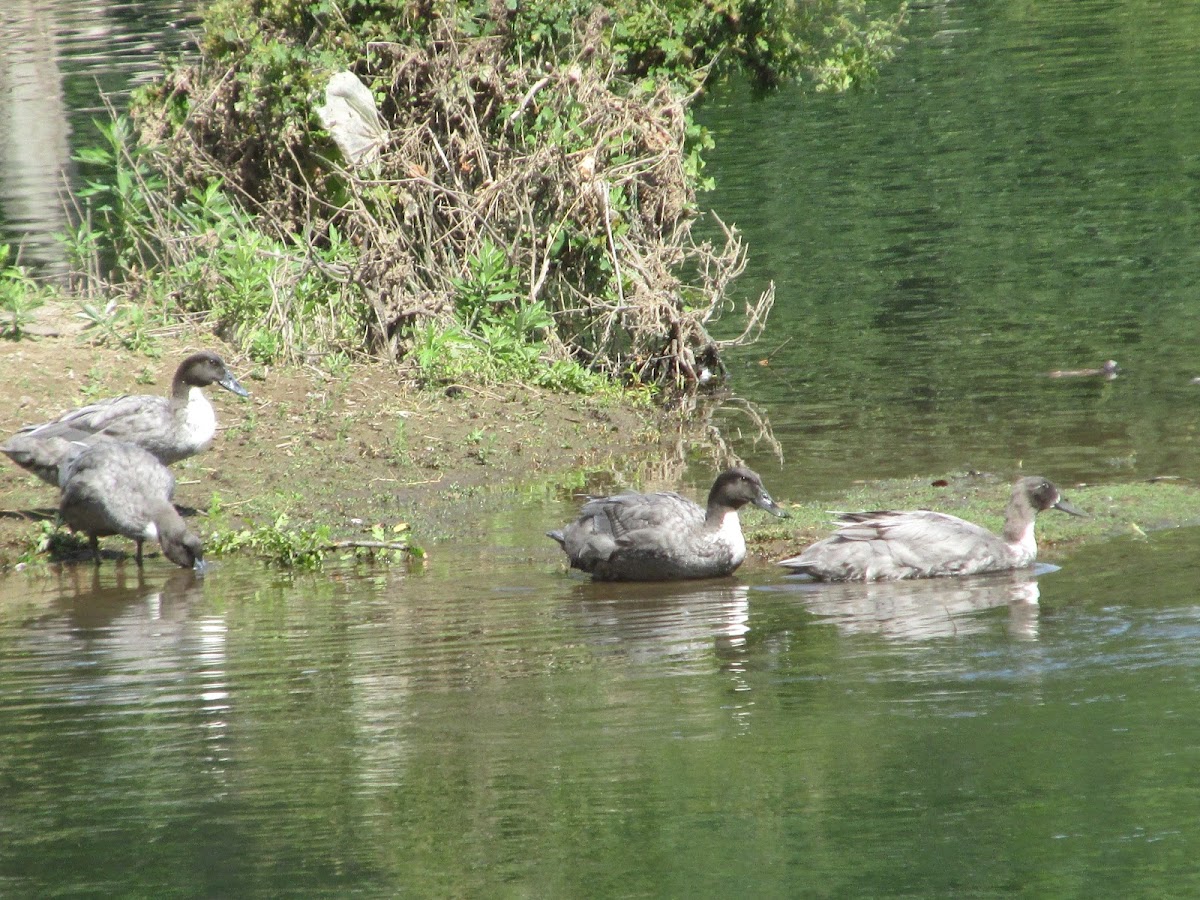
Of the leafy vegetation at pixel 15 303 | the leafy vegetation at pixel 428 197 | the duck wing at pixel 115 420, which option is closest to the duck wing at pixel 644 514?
the duck wing at pixel 115 420

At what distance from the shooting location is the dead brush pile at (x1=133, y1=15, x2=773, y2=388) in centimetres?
1529

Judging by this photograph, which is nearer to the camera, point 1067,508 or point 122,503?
point 1067,508

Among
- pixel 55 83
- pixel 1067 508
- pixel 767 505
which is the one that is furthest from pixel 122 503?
pixel 55 83

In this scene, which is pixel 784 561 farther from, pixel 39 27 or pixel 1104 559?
pixel 39 27

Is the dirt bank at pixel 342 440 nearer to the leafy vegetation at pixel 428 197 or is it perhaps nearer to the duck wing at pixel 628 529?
the leafy vegetation at pixel 428 197

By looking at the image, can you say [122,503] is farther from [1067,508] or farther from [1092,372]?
[1092,372]

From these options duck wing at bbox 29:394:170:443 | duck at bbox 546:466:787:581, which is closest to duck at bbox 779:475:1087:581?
duck at bbox 546:466:787:581

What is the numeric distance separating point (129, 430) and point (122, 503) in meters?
0.99

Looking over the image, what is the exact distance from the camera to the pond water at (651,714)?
638 centimetres

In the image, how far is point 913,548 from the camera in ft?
33.7

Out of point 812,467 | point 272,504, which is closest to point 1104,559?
point 812,467

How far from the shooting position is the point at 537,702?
8.12 meters

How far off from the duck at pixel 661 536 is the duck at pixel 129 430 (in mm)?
2969

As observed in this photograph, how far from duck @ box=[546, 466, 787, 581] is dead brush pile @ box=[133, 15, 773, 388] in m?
4.93
